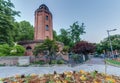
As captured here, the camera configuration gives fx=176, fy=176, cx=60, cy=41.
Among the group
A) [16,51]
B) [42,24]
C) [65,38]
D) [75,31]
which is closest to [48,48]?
[16,51]

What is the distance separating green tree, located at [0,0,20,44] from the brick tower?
601 centimetres

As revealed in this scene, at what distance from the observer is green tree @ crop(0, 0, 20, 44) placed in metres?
24.4

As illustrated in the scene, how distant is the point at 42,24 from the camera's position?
32219mm

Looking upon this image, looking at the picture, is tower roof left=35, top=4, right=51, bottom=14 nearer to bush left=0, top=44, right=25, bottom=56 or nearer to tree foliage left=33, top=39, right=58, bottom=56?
bush left=0, top=44, right=25, bottom=56

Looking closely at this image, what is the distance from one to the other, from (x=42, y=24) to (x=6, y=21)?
28.9ft

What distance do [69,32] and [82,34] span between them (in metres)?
3.64

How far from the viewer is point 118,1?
47.5 feet

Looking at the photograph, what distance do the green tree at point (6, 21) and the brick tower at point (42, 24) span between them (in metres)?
6.01

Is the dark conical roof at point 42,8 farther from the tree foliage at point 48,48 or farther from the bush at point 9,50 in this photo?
the tree foliage at point 48,48

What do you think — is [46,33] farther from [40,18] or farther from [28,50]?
[28,50]

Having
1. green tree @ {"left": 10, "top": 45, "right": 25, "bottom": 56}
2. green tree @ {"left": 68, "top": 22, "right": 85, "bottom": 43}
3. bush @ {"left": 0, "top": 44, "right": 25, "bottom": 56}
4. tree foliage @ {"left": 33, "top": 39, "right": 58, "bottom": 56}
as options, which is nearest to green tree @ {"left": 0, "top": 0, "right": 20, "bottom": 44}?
green tree @ {"left": 10, "top": 45, "right": 25, "bottom": 56}

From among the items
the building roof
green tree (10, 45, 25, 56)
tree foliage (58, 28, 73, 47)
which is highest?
the building roof

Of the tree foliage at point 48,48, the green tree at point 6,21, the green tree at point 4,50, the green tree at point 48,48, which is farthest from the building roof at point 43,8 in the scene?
the tree foliage at point 48,48

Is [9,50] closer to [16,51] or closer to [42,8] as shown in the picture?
[16,51]
